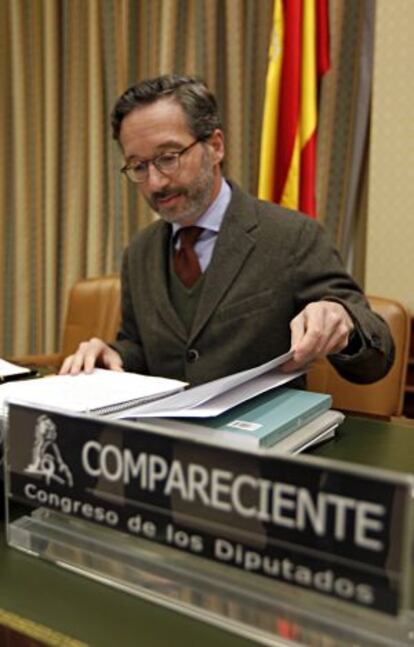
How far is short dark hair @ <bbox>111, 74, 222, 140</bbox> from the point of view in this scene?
4.51 feet

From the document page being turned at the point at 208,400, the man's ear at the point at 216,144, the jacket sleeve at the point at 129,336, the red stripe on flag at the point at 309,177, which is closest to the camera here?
the document page being turned at the point at 208,400

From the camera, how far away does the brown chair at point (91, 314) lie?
7.20 ft

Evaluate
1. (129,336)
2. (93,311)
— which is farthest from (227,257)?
(93,311)

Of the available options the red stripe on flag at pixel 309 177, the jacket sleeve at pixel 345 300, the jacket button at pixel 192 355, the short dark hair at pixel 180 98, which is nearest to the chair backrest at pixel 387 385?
the jacket sleeve at pixel 345 300

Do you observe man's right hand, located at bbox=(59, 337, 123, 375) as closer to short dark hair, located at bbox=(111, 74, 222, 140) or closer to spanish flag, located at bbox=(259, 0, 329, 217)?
short dark hair, located at bbox=(111, 74, 222, 140)

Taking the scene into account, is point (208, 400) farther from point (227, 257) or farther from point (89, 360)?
point (227, 257)

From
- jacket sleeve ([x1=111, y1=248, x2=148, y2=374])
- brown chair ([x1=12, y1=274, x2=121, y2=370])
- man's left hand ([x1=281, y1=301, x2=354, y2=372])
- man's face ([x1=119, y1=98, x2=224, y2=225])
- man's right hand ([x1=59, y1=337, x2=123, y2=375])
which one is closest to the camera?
man's left hand ([x1=281, y1=301, x2=354, y2=372])

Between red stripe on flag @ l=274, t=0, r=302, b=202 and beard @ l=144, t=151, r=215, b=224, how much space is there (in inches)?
38.8

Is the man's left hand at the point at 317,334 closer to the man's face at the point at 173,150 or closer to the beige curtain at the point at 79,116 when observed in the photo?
the man's face at the point at 173,150

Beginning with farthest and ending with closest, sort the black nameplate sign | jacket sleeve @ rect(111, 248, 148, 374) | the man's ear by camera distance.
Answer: jacket sleeve @ rect(111, 248, 148, 374) < the man's ear < the black nameplate sign

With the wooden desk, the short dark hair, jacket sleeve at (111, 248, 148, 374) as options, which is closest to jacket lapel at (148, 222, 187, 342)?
jacket sleeve at (111, 248, 148, 374)

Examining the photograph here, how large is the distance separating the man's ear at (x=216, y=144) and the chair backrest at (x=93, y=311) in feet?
2.62

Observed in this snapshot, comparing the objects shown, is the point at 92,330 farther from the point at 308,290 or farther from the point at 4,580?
the point at 4,580

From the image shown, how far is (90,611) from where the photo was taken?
0.54m
